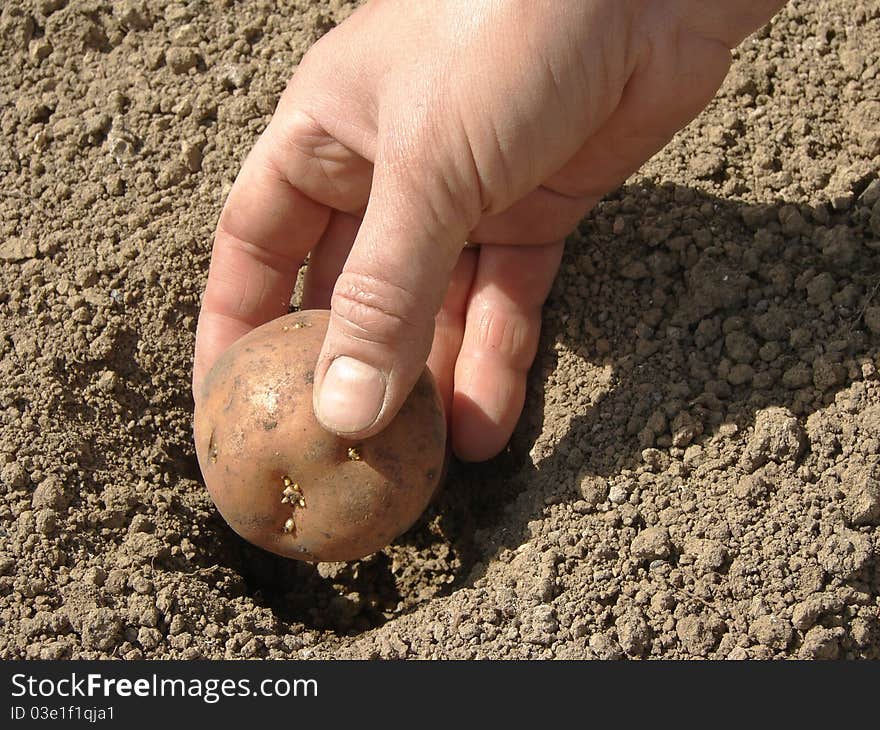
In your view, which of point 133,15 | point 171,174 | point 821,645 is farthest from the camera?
point 133,15

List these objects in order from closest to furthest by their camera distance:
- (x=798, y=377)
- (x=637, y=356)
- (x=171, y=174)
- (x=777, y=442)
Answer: (x=777, y=442)
(x=798, y=377)
(x=637, y=356)
(x=171, y=174)

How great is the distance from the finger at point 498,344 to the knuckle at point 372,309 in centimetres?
78

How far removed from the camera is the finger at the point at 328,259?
345cm

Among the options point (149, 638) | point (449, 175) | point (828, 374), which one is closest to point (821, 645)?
point (828, 374)

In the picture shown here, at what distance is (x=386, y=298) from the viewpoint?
2.49 m

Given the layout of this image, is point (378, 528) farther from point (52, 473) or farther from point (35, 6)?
point (35, 6)

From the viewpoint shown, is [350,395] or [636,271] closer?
[350,395]

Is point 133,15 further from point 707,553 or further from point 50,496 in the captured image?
point 707,553

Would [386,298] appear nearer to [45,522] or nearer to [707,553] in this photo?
[707,553]

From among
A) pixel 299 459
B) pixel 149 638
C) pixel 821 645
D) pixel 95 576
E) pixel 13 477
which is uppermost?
pixel 13 477

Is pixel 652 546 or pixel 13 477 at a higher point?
pixel 13 477

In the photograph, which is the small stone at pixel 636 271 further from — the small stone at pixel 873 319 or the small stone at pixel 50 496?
the small stone at pixel 50 496

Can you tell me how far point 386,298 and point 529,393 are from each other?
1046mm

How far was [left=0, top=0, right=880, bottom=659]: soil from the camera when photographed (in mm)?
2756
